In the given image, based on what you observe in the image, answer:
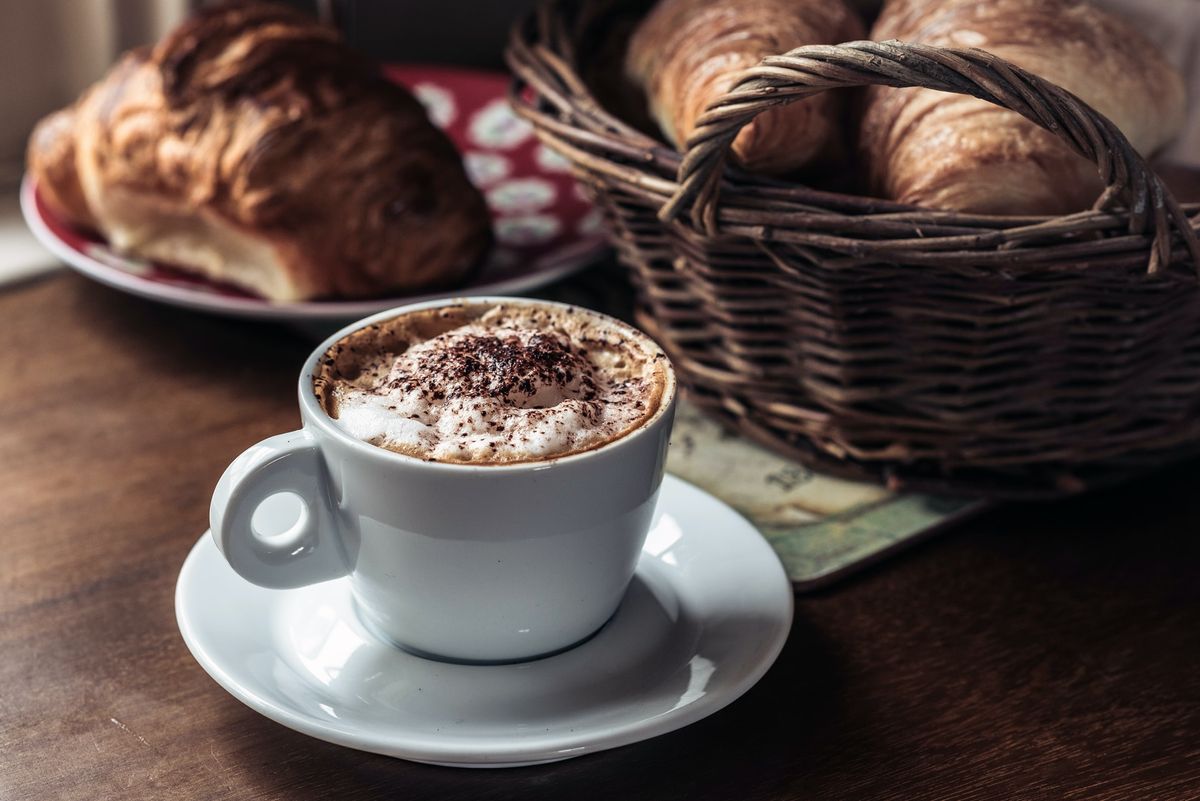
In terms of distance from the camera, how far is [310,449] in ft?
2.03

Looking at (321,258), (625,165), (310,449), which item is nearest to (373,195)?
(321,258)

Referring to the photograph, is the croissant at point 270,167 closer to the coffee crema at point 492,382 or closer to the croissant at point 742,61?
the croissant at point 742,61

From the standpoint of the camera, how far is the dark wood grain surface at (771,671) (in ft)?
2.04

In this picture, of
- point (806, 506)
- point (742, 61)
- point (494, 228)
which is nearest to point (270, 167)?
point (494, 228)

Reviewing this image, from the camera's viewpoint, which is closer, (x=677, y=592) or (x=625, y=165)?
(x=677, y=592)

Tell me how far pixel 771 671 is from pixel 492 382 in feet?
0.80

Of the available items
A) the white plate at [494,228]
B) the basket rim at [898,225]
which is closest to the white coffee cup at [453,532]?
the basket rim at [898,225]

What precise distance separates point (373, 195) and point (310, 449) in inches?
20.3

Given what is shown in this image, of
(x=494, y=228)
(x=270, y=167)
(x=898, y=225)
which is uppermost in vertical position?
(x=898, y=225)

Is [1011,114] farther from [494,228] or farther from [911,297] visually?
[494,228]

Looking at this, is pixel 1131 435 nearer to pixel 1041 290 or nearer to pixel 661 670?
pixel 1041 290

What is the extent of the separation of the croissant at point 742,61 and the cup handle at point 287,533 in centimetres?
36

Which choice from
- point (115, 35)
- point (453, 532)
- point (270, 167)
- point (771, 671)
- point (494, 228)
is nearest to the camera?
point (453, 532)

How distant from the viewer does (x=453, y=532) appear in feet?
1.93
